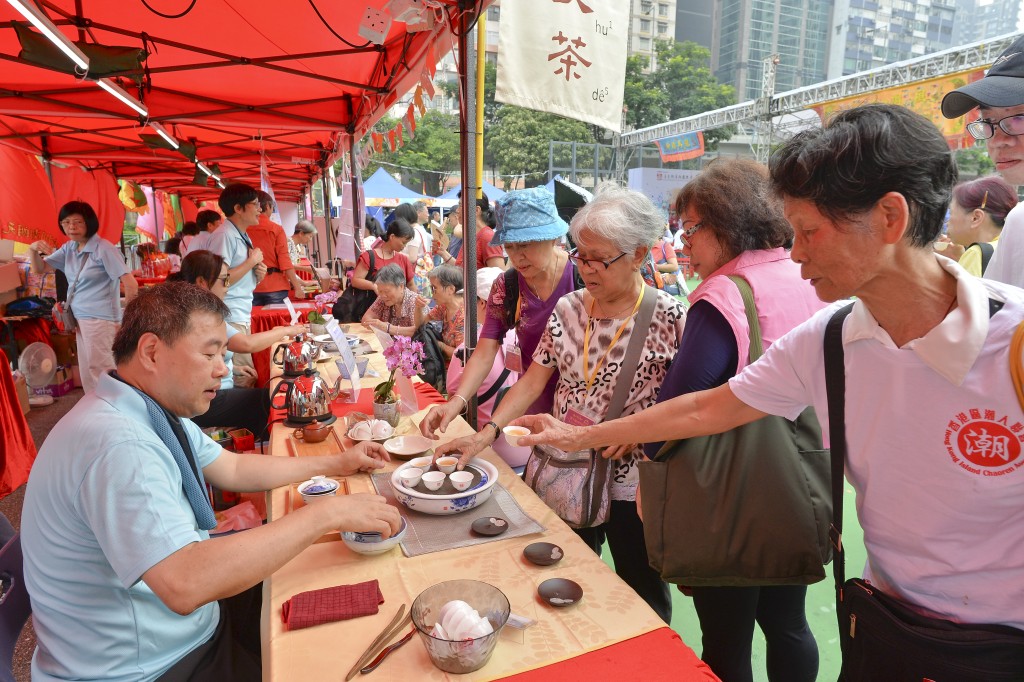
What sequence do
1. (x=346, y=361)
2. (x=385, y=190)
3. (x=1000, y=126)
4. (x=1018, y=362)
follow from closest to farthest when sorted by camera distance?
1. (x=1018, y=362)
2. (x=1000, y=126)
3. (x=346, y=361)
4. (x=385, y=190)

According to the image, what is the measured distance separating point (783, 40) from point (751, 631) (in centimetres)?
6934

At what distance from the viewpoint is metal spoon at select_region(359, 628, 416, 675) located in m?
1.07

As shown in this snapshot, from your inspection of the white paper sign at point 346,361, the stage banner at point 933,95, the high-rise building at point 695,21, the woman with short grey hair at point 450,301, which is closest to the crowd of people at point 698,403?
the white paper sign at point 346,361

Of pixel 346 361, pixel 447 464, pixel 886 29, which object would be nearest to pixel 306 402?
pixel 346 361

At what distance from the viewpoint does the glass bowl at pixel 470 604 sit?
1.03 metres

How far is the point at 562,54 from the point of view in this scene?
2582 millimetres

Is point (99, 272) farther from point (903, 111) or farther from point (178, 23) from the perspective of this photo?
point (903, 111)

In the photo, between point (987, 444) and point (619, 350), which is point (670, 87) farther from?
point (987, 444)

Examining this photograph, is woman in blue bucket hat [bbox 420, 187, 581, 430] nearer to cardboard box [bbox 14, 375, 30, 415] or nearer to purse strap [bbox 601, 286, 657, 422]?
purse strap [bbox 601, 286, 657, 422]

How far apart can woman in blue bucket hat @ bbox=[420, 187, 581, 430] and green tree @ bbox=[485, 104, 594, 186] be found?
88.9ft

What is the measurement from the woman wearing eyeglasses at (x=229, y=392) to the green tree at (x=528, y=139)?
26.1 metres

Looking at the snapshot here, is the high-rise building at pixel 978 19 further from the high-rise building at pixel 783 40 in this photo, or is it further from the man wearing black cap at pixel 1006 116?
the man wearing black cap at pixel 1006 116

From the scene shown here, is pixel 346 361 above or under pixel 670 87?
under

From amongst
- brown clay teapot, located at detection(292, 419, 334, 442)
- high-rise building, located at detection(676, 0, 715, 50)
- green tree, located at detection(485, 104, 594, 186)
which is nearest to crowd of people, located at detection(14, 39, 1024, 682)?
brown clay teapot, located at detection(292, 419, 334, 442)
